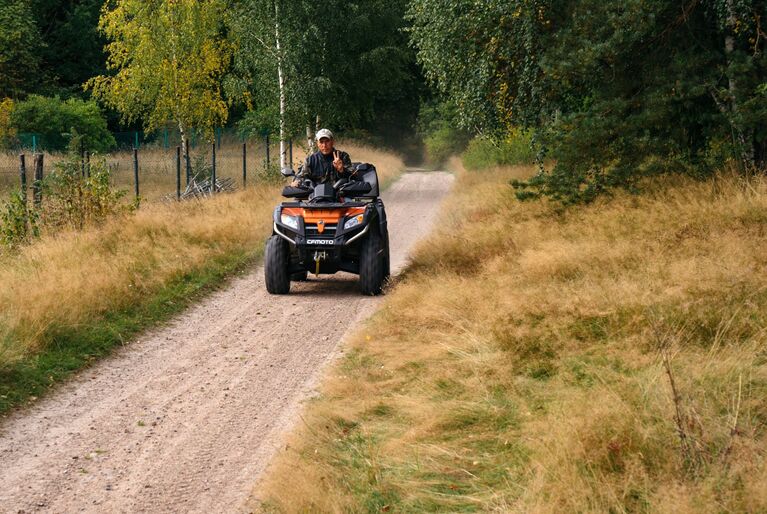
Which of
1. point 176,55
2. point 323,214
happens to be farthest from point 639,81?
point 176,55

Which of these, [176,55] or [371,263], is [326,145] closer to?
[371,263]

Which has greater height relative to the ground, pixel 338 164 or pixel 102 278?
pixel 338 164

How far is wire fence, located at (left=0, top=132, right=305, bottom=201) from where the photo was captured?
26.3 m

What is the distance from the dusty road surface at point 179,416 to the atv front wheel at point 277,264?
0.53 meters

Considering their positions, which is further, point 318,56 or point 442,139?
point 442,139

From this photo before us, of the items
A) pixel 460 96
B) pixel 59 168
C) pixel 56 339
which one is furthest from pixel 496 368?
pixel 460 96

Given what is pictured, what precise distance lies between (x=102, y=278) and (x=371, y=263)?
3178mm

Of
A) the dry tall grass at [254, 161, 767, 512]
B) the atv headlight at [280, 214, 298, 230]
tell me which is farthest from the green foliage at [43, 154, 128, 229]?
the dry tall grass at [254, 161, 767, 512]

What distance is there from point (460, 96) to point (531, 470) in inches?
526

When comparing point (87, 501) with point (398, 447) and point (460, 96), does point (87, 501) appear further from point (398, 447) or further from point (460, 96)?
point (460, 96)

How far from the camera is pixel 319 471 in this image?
5.44 meters

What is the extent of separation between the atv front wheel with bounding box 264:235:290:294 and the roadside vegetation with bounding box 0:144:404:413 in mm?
983

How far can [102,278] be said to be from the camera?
10938 millimetres

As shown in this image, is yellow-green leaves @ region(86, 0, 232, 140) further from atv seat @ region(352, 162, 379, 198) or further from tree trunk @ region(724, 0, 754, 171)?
tree trunk @ region(724, 0, 754, 171)
